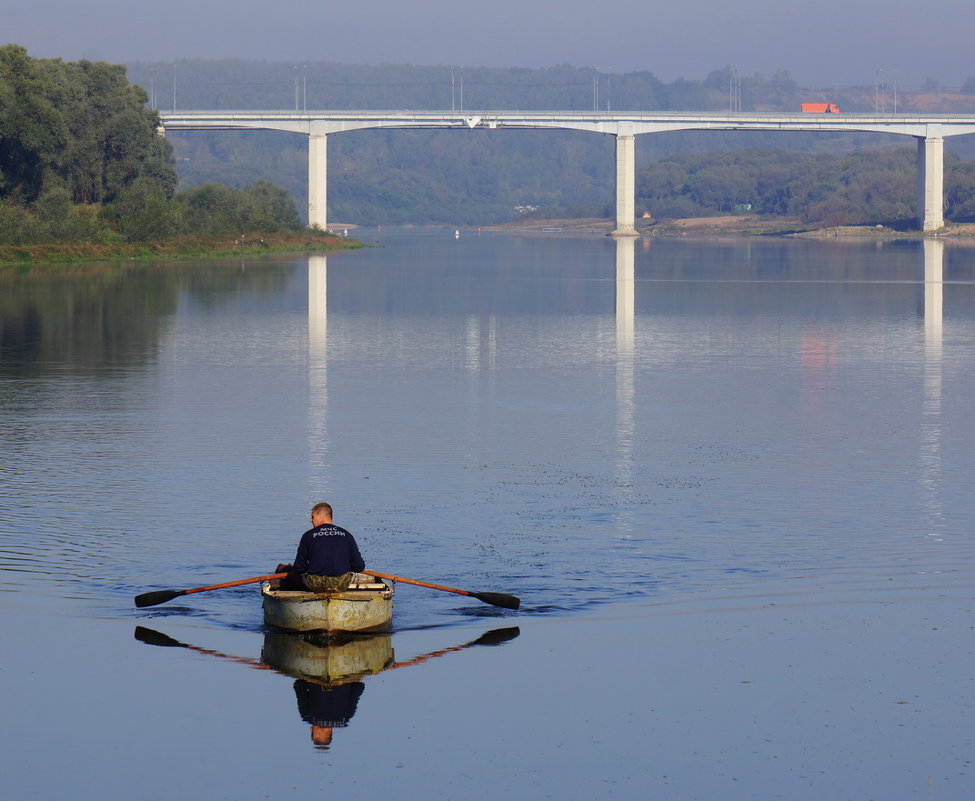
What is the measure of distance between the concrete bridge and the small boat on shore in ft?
478

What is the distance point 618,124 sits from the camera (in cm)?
17150

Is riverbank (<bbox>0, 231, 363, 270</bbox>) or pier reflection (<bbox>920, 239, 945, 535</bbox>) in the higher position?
riverbank (<bbox>0, 231, 363, 270</bbox>)

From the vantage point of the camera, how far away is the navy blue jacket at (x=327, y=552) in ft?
43.8

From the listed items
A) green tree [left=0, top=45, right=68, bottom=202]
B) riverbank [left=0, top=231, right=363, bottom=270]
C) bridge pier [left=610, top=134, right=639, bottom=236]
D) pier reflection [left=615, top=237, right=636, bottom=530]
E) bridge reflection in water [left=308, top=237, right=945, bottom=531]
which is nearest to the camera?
pier reflection [left=615, top=237, right=636, bottom=530]

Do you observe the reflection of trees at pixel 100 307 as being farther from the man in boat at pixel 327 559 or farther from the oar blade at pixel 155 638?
the man in boat at pixel 327 559

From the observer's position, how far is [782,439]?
2384 cm

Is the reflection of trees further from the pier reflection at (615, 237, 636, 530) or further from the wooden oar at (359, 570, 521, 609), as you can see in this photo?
the wooden oar at (359, 570, 521, 609)

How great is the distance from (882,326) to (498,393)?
20.3 m

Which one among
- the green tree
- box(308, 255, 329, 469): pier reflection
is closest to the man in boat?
box(308, 255, 329, 469): pier reflection

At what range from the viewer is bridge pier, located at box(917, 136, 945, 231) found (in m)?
168

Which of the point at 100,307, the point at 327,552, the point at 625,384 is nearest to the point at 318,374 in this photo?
the point at 625,384

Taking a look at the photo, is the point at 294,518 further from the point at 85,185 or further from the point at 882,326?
the point at 85,185

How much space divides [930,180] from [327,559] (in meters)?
165

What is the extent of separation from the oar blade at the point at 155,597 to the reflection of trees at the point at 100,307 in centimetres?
1898
